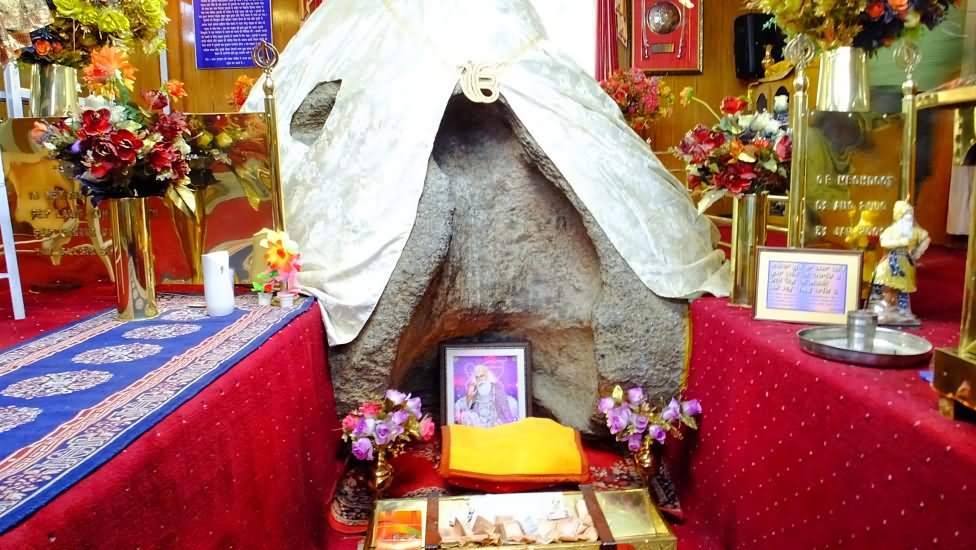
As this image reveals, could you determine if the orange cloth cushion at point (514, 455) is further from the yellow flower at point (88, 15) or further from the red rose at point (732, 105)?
the yellow flower at point (88, 15)

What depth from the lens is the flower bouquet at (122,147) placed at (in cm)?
164

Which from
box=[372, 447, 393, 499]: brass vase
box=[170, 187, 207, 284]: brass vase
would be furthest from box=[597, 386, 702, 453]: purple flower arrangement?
box=[170, 187, 207, 284]: brass vase

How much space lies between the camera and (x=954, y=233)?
80.7 inches

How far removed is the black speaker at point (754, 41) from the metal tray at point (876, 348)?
107 inches

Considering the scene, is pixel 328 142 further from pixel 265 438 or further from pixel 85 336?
pixel 265 438

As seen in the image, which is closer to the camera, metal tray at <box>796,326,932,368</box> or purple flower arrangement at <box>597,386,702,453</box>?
metal tray at <box>796,326,932,368</box>

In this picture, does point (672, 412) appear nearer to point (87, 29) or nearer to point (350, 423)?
point (350, 423)

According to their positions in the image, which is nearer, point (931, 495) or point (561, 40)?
point (931, 495)

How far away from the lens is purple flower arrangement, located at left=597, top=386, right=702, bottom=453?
212 centimetres

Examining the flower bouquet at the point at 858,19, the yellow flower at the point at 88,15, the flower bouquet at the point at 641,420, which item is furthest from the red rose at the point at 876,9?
the yellow flower at the point at 88,15

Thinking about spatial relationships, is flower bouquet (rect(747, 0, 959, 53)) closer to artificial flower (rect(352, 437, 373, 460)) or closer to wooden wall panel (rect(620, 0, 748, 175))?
artificial flower (rect(352, 437, 373, 460))

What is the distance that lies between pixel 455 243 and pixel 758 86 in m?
2.48

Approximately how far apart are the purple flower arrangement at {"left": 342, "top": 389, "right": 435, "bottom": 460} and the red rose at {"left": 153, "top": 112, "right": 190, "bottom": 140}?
963mm

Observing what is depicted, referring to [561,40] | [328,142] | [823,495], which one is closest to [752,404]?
[823,495]
